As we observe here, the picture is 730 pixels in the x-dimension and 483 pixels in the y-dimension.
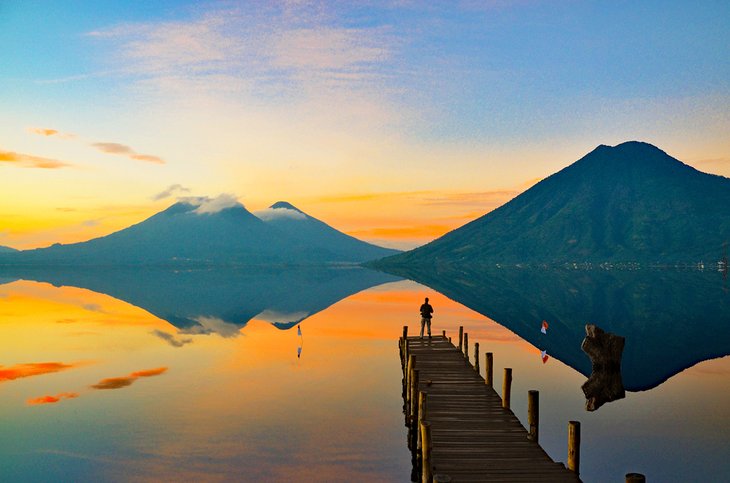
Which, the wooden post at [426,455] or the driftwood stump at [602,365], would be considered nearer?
the wooden post at [426,455]

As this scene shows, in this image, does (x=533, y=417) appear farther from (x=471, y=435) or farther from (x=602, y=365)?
(x=602, y=365)

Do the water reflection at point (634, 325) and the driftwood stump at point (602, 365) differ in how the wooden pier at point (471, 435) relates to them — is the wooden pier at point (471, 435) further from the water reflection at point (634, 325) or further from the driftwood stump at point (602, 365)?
the water reflection at point (634, 325)

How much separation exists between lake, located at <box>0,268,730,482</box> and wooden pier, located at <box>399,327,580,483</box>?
7.21ft

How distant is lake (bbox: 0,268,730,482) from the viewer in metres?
24.5

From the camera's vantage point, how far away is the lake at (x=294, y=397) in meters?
24.5

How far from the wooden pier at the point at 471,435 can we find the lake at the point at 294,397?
7.21 ft

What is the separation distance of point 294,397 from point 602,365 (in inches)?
605

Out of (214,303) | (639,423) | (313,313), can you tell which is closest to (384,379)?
(639,423)

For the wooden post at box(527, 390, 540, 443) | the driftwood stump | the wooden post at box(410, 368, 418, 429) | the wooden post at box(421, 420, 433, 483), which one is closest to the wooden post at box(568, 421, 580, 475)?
the wooden post at box(527, 390, 540, 443)

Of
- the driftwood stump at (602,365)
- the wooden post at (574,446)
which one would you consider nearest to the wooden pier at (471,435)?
the wooden post at (574,446)

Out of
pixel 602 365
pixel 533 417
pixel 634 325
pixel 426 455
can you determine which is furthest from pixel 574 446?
pixel 634 325

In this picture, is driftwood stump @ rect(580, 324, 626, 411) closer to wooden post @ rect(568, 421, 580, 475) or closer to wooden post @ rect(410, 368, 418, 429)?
wooden post @ rect(568, 421, 580, 475)

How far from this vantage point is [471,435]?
22.2 meters

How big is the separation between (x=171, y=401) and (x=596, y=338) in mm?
20763
